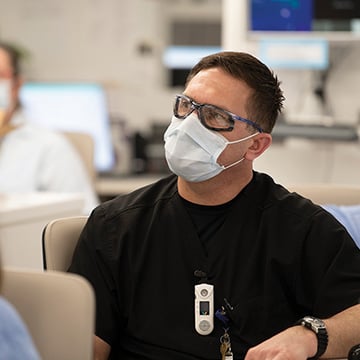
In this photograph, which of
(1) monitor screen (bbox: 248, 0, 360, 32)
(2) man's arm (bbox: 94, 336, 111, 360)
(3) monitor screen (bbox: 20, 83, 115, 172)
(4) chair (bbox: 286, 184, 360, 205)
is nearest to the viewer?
(2) man's arm (bbox: 94, 336, 111, 360)

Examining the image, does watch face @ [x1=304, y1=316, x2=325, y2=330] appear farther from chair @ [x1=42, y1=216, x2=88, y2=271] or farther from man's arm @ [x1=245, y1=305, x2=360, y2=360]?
chair @ [x1=42, y1=216, x2=88, y2=271]

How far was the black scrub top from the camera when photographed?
192cm

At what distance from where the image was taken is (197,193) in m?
2.02

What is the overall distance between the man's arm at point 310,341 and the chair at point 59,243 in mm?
485

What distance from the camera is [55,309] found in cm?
150

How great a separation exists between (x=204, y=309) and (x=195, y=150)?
372 millimetres

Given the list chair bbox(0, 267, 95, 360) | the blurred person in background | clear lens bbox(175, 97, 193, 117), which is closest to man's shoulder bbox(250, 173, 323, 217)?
clear lens bbox(175, 97, 193, 117)

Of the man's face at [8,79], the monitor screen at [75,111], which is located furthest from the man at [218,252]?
the monitor screen at [75,111]

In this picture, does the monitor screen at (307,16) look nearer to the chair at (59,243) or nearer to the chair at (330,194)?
the chair at (330,194)

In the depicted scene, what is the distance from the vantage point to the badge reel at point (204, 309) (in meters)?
1.90

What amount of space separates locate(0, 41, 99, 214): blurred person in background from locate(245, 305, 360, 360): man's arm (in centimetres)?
193

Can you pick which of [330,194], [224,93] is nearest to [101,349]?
[224,93]

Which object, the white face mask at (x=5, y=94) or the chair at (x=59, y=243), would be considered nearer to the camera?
the chair at (x=59, y=243)

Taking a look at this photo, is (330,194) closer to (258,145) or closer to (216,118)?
(258,145)
